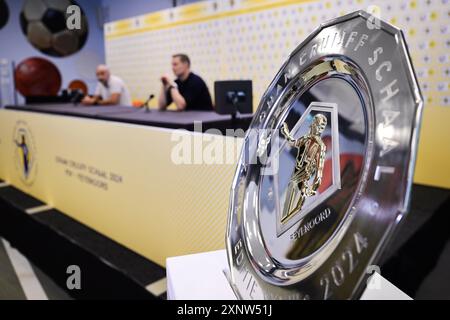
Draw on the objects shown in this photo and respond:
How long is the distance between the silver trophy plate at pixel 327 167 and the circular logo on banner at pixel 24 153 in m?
2.67

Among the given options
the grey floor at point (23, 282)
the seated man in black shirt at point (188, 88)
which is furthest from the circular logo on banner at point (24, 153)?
the seated man in black shirt at point (188, 88)

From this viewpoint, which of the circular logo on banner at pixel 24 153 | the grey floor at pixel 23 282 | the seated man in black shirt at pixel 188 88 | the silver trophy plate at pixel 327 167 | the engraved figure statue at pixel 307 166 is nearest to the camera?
the silver trophy plate at pixel 327 167

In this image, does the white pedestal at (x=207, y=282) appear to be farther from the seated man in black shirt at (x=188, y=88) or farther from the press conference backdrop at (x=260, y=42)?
the seated man in black shirt at (x=188, y=88)

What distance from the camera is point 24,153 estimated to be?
3049 mm

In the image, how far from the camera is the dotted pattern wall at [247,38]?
2.45 m

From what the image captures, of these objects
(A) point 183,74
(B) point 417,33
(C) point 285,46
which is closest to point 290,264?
(B) point 417,33

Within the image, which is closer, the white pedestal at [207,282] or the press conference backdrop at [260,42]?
the white pedestal at [207,282]

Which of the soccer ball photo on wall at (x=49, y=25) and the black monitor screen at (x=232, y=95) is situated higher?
the soccer ball photo on wall at (x=49, y=25)

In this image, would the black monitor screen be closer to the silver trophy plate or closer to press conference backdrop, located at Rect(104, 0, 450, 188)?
press conference backdrop, located at Rect(104, 0, 450, 188)

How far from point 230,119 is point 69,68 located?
7.06m

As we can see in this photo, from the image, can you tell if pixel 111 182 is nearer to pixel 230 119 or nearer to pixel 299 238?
pixel 230 119

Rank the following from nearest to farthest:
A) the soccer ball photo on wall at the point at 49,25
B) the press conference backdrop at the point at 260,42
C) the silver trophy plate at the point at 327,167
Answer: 1. the silver trophy plate at the point at 327,167
2. the press conference backdrop at the point at 260,42
3. the soccer ball photo on wall at the point at 49,25

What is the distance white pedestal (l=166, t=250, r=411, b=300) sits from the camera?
62cm
